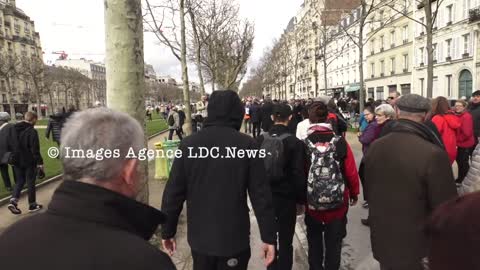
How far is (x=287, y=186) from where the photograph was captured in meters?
3.90

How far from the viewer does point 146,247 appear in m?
1.34

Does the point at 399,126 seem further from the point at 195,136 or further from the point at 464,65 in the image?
the point at 464,65

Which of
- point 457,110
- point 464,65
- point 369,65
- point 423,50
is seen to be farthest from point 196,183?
point 369,65

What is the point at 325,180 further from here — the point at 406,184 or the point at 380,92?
the point at 380,92

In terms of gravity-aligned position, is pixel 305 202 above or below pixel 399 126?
below

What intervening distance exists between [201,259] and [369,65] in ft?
183

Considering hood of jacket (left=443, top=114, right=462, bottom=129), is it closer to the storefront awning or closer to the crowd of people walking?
the crowd of people walking

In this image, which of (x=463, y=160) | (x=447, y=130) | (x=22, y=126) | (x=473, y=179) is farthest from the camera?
(x=463, y=160)

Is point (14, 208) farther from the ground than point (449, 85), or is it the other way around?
point (449, 85)

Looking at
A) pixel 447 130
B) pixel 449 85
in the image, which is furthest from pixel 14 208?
pixel 449 85

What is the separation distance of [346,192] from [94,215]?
3.17 meters

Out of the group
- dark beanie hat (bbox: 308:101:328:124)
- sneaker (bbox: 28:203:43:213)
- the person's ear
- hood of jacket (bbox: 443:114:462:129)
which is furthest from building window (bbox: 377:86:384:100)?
the person's ear

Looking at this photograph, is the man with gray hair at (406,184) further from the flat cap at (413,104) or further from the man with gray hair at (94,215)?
the man with gray hair at (94,215)

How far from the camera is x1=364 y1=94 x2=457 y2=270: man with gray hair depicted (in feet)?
9.01
